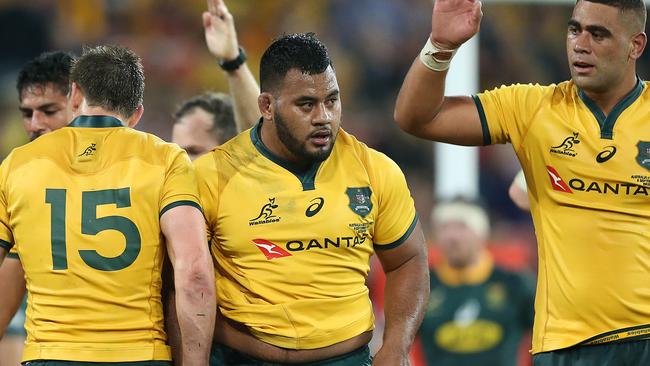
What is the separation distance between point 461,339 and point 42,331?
470 centimetres

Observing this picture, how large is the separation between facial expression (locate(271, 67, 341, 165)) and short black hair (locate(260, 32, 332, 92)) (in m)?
0.03

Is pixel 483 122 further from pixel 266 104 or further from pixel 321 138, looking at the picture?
pixel 266 104

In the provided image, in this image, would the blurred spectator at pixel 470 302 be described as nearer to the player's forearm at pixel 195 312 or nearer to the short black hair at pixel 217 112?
the short black hair at pixel 217 112

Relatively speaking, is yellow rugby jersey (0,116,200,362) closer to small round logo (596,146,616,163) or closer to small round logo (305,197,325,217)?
small round logo (305,197,325,217)

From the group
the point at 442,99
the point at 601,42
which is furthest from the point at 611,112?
the point at 442,99

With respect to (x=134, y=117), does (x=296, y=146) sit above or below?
below

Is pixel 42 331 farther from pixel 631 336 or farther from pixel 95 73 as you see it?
pixel 631 336

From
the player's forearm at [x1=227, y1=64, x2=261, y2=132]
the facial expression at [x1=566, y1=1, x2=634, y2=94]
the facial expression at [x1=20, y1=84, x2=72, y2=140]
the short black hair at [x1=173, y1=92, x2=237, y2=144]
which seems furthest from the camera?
the short black hair at [x1=173, y1=92, x2=237, y2=144]

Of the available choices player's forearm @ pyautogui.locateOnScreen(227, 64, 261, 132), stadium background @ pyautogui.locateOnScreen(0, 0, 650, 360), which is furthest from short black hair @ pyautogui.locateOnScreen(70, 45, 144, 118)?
stadium background @ pyautogui.locateOnScreen(0, 0, 650, 360)

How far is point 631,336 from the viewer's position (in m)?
4.71

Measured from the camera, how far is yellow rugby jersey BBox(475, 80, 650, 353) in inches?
185

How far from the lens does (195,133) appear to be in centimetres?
610

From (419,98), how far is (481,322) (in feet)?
13.6

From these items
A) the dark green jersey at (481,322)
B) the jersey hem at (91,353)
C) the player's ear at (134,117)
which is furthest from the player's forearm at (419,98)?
the dark green jersey at (481,322)
